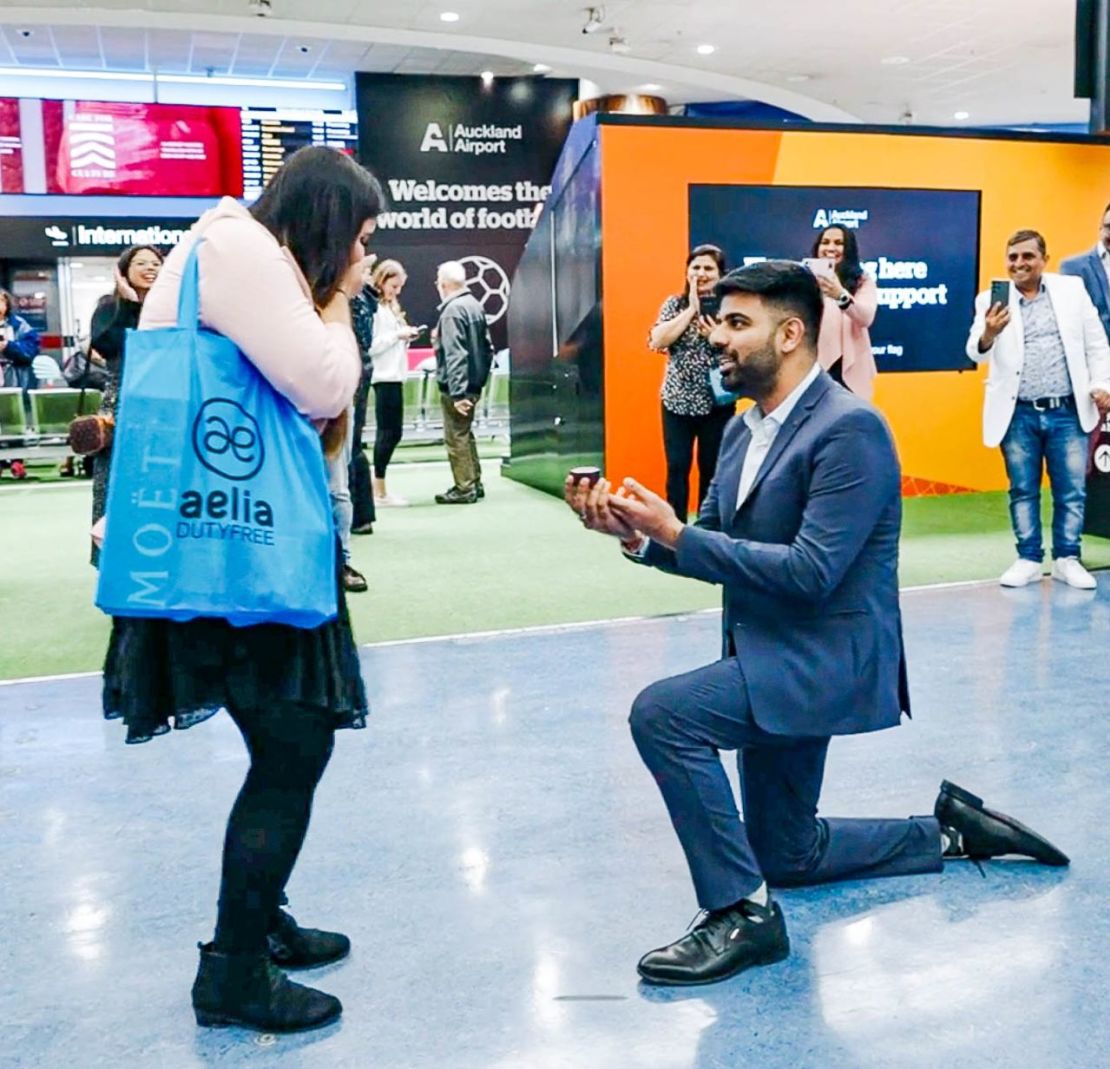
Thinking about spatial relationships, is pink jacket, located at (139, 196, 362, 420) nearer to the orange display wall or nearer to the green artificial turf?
the green artificial turf

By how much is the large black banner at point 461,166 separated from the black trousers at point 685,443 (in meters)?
9.75

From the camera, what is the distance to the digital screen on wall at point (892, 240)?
7.42 meters

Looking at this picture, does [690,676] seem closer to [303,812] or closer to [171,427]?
[303,812]

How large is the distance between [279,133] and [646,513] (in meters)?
14.3

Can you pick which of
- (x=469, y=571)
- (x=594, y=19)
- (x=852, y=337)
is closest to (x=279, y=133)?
(x=594, y=19)

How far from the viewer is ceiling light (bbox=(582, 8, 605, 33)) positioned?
1182 centimetres

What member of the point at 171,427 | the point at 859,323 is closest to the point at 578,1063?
the point at 171,427

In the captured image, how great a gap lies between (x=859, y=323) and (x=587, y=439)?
252cm

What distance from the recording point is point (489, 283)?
621 inches

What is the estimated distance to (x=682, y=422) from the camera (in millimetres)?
6160

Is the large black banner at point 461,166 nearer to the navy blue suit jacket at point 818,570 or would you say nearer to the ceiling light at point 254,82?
the ceiling light at point 254,82

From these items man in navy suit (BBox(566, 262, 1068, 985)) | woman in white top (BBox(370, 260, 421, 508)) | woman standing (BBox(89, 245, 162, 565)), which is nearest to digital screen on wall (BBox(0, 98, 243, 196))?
woman in white top (BBox(370, 260, 421, 508))

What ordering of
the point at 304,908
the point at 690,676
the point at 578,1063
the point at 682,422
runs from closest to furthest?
Answer: the point at 578,1063
the point at 690,676
the point at 304,908
the point at 682,422

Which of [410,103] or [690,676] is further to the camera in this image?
[410,103]
